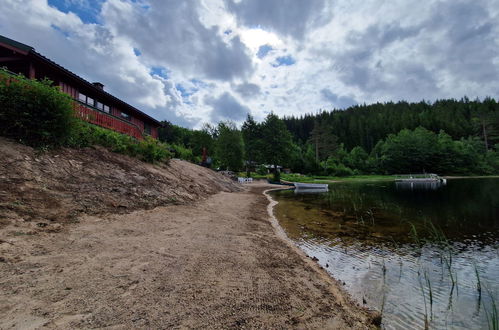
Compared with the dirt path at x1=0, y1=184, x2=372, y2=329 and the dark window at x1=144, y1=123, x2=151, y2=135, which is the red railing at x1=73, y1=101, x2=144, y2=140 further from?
the dirt path at x1=0, y1=184, x2=372, y2=329

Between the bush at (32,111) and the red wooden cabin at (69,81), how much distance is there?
2.01 meters

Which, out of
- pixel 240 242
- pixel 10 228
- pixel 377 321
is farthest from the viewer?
pixel 240 242

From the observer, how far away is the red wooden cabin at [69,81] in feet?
48.0

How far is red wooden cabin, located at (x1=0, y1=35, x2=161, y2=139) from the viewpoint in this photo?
14.6 m

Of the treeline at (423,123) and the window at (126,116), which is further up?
the treeline at (423,123)

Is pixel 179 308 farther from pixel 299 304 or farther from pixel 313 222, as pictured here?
pixel 313 222

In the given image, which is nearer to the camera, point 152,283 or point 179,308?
point 179,308

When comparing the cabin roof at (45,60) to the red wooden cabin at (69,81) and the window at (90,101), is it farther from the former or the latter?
the window at (90,101)

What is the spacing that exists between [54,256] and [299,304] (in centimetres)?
549

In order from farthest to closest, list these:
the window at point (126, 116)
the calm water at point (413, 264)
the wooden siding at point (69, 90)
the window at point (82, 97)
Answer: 1. the window at point (126, 116)
2. the window at point (82, 97)
3. the wooden siding at point (69, 90)
4. the calm water at point (413, 264)

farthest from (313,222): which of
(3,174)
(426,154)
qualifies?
(426,154)

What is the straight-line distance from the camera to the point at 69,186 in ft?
28.6

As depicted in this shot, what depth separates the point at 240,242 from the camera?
25.2 feet

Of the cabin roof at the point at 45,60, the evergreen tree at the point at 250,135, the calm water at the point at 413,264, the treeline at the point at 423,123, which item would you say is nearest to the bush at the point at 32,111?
the cabin roof at the point at 45,60
